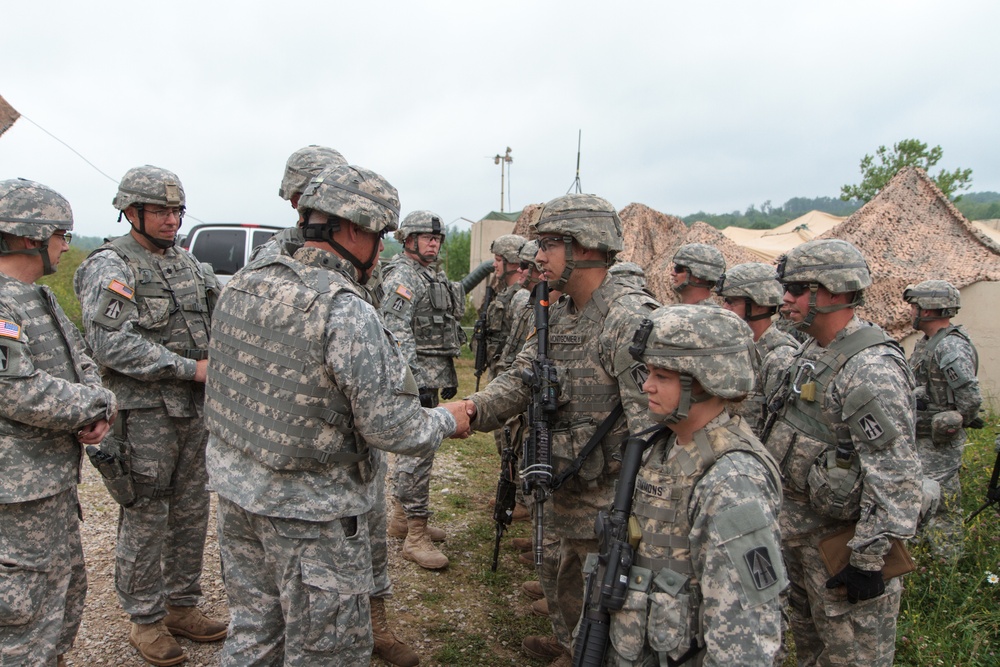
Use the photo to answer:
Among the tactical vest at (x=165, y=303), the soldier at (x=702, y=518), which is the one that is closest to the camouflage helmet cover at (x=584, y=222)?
the soldier at (x=702, y=518)

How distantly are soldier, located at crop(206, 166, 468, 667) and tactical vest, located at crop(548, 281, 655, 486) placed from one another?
33.1 inches

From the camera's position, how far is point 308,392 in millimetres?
2539

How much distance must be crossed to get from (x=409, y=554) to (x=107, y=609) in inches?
85.9

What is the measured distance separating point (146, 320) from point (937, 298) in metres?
6.38

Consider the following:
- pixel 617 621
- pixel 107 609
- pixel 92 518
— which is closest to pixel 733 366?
pixel 617 621

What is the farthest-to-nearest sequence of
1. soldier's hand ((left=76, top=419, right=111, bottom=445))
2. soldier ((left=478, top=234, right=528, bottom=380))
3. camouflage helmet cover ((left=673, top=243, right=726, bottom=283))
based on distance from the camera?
1. soldier ((left=478, top=234, right=528, bottom=380))
2. camouflage helmet cover ((left=673, top=243, right=726, bottom=283))
3. soldier's hand ((left=76, top=419, right=111, bottom=445))

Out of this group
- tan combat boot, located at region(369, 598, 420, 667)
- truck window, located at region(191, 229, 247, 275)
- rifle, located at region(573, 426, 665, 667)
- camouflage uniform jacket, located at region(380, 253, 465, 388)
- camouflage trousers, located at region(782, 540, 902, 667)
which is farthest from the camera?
truck window, located at region(191, 229, 247, 275)

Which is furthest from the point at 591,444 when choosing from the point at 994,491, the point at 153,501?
the point at 994,491

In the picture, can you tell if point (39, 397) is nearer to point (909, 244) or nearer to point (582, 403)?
point (582, 403)

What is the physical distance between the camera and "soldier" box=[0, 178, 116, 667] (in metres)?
2.87

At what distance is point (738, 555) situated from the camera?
199cm

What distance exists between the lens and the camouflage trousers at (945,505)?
4707mm

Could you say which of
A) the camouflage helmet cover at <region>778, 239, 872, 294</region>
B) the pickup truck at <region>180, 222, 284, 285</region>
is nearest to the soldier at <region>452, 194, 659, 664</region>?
the camouflage helmet cover at <region>778, 239, 872, 294</region>

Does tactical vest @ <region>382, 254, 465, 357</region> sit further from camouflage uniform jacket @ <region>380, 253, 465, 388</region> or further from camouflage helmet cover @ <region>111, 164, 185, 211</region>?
camouflage helmet cover @ <region>111, 164, 185, 211</region>
